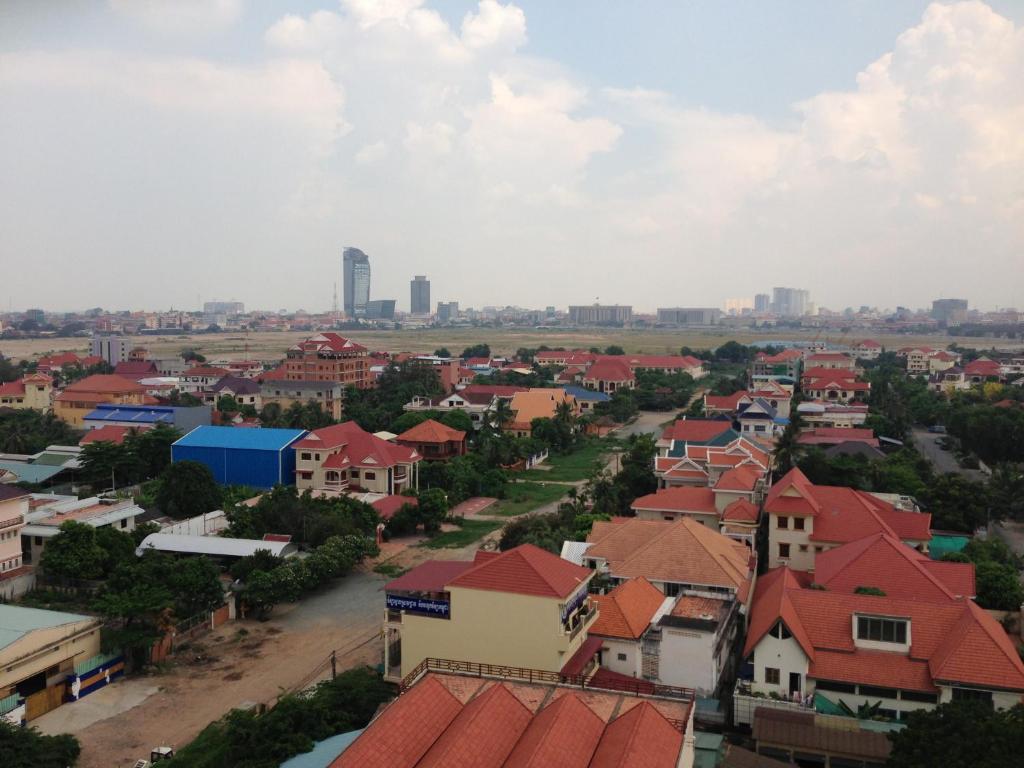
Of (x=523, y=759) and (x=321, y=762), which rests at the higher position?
(x=523, y=759)

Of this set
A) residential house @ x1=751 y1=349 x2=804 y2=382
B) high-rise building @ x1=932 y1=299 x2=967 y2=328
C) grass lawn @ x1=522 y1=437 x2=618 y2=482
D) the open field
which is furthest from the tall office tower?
grass lawn @ x1=522 y1=437 x2=618 y2=482

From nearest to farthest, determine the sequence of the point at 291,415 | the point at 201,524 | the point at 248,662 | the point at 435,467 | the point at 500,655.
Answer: the point at 500,655 → the point at 248,662 → the point at 201,524 → the point at 435,467 → the point at 291,415

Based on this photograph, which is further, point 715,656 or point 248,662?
point 248,662

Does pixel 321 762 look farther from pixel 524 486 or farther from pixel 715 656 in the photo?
pixel 524 486

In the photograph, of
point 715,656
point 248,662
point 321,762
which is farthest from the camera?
point 248,662

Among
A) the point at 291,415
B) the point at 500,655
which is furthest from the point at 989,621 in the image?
the point at 291,415

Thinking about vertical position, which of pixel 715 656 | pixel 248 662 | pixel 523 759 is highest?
pixel 523 759

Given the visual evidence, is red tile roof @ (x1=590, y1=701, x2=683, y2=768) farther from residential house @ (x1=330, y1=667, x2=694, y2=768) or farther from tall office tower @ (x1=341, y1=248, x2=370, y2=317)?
tall office tower @ (x1=341, y1=248, x2=370, y2=317)

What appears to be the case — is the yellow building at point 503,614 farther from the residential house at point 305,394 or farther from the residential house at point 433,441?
the residential house at point 305,394
